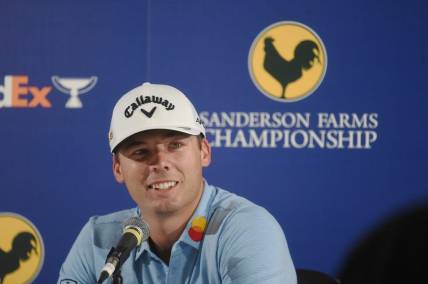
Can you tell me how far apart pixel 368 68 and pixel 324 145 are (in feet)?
1.34

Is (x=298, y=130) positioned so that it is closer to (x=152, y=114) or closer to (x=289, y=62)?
(x=289, y=62)

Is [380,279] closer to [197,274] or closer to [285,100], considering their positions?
[197,274]

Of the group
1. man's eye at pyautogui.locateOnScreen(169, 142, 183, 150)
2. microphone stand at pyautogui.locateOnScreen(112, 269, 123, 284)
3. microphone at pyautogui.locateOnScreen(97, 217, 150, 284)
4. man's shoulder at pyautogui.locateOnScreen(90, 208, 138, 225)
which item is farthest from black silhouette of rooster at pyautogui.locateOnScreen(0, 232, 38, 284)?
microphone stand at pyautogui.locateOnScreen(112, 269, 123, 284)

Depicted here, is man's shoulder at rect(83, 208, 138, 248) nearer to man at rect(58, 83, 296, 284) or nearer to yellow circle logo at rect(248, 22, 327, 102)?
man at rect(58, 83, 296, 284)

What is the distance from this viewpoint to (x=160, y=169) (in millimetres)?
1836

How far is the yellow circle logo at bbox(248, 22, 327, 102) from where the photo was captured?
2.91 metres

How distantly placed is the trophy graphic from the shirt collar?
4.05 ft

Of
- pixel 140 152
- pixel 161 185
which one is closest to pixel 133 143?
pixel 140 152

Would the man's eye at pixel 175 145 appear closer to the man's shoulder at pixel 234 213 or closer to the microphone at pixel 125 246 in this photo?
the man's shoulder at pixel 234 213

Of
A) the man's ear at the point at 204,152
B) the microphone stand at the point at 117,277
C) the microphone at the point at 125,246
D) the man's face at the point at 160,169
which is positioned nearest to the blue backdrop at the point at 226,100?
the man's ear at the point at 204,152

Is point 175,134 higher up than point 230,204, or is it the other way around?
point 175,134

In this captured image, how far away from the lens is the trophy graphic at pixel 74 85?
2.97 m

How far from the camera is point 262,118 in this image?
2.93m

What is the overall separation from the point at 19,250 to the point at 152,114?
156cm
